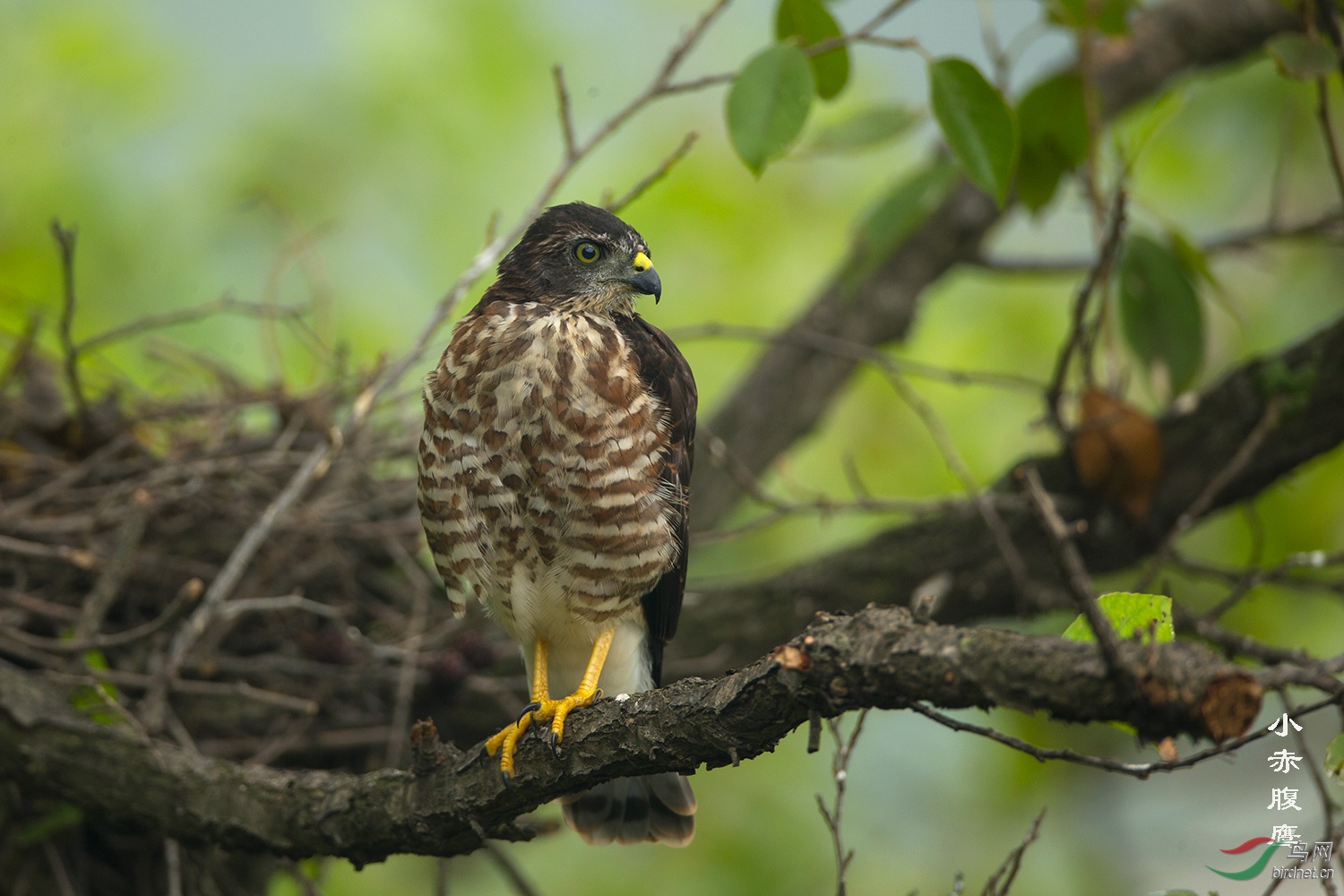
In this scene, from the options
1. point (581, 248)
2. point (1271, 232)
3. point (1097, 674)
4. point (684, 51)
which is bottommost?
point (1271, 232)

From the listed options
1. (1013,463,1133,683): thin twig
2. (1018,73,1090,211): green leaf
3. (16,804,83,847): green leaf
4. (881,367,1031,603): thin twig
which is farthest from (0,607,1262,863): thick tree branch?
(1018,73,1090,211): green leaf

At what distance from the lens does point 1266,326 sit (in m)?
6.27

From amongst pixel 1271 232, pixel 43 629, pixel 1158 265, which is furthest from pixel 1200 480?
Result: pixel 43 629

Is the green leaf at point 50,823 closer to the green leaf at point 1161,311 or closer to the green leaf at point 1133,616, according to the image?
Answer: the green leaf at point 1133,616

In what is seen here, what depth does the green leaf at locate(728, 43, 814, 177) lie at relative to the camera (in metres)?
2.61

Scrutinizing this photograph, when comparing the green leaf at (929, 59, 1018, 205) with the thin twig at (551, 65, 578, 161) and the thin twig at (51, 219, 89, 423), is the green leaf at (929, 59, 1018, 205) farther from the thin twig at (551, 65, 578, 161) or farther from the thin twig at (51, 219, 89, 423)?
the thin twig at (51, 219, 89, 423)

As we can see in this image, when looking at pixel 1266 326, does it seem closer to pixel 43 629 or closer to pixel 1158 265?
pixel 1158 265

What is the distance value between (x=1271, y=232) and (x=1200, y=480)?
3.64ft

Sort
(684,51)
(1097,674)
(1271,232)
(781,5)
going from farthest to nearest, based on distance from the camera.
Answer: (1271,232) < (684,51) < (781,5) < (1097,674)

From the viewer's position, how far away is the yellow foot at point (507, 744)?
241 centimetres

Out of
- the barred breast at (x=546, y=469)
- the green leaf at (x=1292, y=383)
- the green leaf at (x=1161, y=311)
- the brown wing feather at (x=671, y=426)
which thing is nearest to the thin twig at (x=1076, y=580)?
the barred breast at (x=546, y=469)

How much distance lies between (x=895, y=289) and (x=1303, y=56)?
2.03 meters

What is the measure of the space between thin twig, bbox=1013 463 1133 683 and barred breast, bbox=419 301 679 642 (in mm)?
1578

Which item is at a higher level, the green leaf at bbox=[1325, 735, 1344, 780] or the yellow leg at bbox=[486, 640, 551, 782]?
the green leaf at bbox=[1325, 735, 1344, 780]
